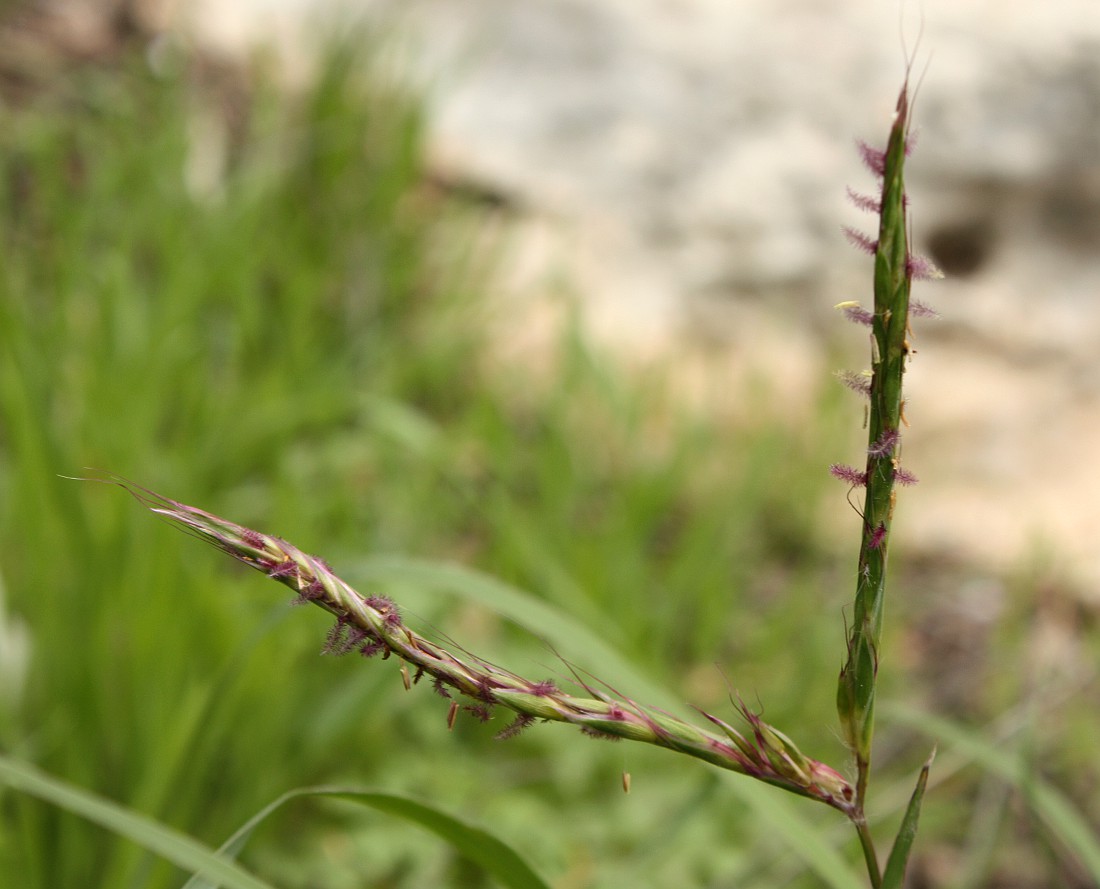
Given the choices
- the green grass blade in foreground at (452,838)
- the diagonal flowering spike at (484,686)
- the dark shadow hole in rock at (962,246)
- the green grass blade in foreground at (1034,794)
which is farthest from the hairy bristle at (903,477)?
the dark shadow hole in rock at (962,246)

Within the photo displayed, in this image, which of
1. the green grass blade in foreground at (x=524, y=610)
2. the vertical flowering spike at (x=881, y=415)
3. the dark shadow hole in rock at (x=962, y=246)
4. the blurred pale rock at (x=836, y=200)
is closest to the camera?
the vertical flowering spike at (x=881, y=415)

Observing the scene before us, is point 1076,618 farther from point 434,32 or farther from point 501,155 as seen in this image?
point 434,32

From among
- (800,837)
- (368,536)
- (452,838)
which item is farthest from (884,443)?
(368,536)

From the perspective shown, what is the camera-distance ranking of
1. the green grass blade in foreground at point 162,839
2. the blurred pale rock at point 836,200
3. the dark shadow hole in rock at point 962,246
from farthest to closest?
the dark shadow hole in rock at point 962,246 → the blurred pale rock at point 836,200 → the green grass blade in foreground at point 162,839

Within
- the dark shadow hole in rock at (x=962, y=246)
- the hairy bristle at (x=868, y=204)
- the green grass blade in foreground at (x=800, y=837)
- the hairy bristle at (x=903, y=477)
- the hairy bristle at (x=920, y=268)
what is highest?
the hairy bristle at (x=868, y=204)

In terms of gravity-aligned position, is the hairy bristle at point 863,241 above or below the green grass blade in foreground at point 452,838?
above

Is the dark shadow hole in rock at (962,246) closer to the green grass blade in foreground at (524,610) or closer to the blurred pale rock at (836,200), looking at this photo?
the blurred pale rock at (836,200)

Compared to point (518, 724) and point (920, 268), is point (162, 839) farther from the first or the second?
point (920, 268)

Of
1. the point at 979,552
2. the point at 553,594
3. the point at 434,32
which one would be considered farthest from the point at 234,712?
the point at 434,32
